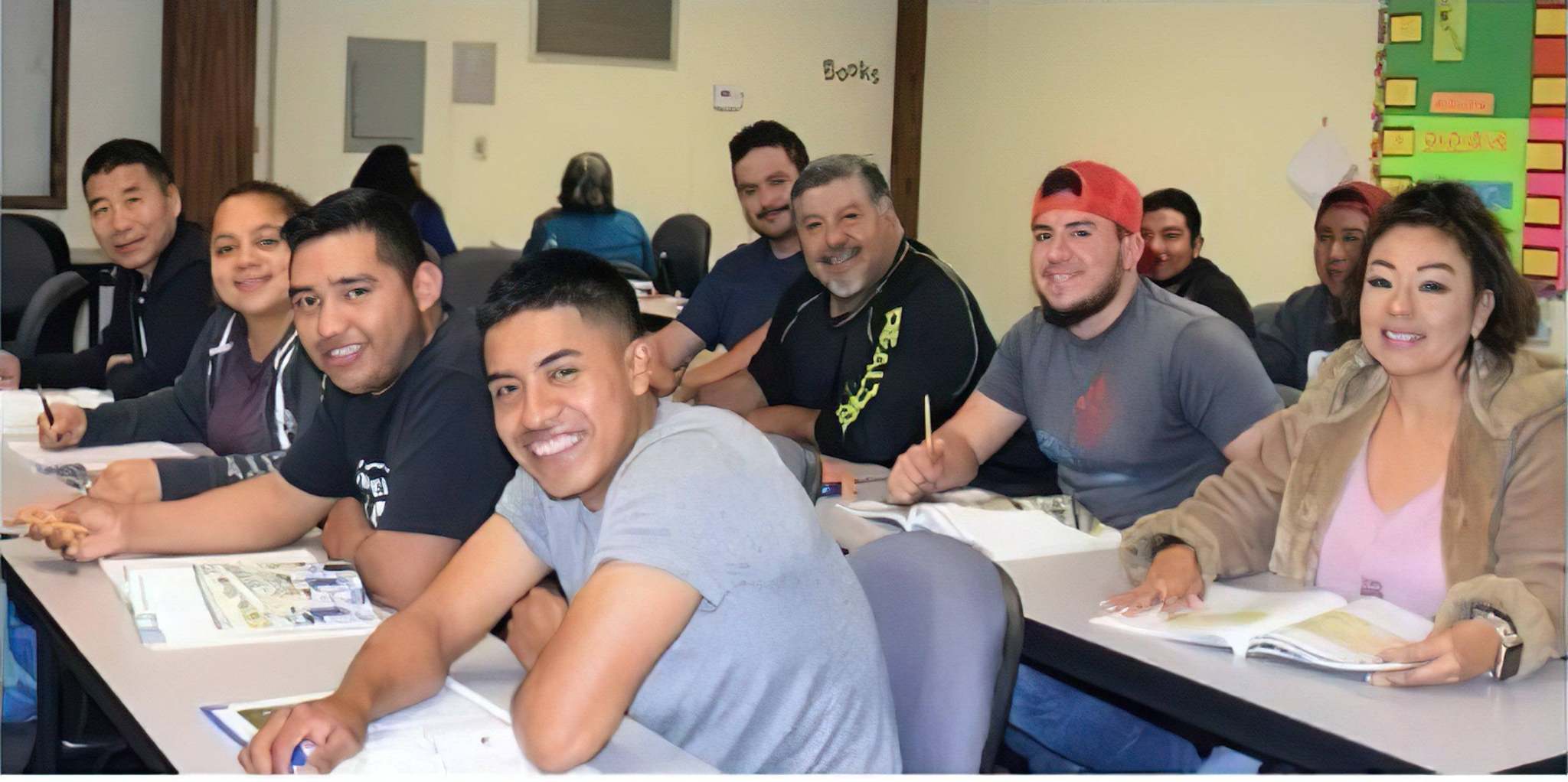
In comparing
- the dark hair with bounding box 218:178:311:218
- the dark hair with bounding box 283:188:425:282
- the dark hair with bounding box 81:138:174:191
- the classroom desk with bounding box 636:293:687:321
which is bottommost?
the classroom desk with bounding box 636:293:687:321

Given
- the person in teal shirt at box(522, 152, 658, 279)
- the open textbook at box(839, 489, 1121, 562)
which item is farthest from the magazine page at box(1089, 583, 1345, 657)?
the person in teal shirt at box(522, 152, 658, 279)

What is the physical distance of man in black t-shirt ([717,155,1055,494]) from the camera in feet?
10.1

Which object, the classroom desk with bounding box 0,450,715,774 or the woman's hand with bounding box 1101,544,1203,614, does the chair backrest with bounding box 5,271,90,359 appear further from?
the woman's hand with bounding box 1101,544,1203,614

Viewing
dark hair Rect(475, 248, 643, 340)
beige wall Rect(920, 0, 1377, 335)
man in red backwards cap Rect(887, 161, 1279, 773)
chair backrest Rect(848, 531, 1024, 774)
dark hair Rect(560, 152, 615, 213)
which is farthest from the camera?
dark hair Rect(560, 152, 615, 213)

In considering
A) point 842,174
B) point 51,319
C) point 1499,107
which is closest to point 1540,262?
point 1499,107

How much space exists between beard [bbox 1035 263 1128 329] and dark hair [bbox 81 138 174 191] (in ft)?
8.30

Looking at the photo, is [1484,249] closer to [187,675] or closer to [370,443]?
[370,443]

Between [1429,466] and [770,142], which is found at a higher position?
[770,142]

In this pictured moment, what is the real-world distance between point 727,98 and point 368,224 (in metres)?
5.80

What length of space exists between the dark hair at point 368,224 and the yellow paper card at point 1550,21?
3.80m

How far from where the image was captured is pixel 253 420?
297cm

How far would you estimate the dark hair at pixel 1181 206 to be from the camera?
16.1 ft

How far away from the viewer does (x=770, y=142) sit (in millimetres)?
4434

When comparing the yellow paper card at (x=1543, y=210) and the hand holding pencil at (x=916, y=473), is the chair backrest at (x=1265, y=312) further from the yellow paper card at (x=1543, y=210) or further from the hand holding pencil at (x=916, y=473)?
→ the hand holding pencil at (x=916, y=473)
